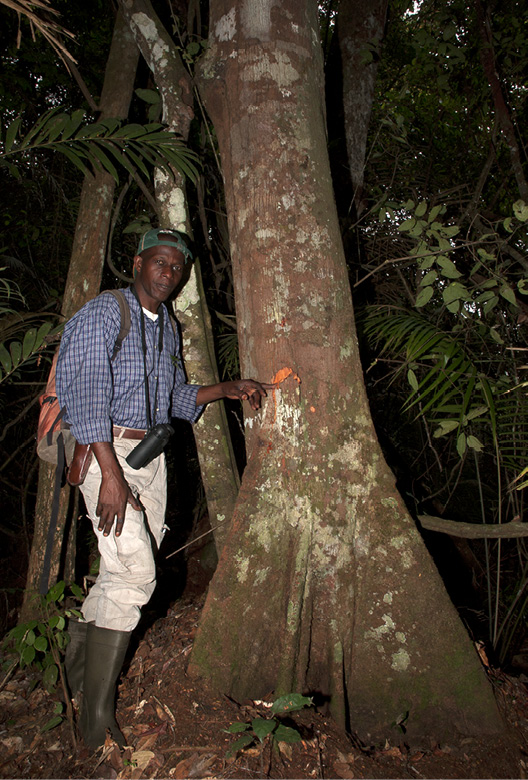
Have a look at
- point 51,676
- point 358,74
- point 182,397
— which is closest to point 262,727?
point 51,676

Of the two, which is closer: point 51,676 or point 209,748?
point 209,748

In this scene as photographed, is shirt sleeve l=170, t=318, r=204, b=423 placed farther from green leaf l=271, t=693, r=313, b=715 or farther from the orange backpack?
green leaf l=271, t=693, r=313, b=715

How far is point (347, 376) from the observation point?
2.07 meters

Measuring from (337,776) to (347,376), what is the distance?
1.43 m

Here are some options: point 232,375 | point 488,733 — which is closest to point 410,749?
point 488,733

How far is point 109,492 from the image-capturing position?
6.54 feet

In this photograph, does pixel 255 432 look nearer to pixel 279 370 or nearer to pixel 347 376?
pixel 279 370

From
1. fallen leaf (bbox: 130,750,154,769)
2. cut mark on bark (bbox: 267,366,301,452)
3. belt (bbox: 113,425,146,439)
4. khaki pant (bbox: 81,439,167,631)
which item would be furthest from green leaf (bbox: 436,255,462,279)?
fallen leaf (bbox: 130,750,154,769)

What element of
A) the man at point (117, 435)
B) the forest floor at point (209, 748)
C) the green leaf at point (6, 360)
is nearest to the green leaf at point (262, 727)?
the forest floor at point (209, 748)

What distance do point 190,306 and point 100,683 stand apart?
1.85 m

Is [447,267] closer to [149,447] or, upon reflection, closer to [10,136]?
[149,447]

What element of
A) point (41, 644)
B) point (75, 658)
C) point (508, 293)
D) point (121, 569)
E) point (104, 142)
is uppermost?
point (104, 142)

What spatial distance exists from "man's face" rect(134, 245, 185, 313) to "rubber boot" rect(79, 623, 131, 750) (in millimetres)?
1500

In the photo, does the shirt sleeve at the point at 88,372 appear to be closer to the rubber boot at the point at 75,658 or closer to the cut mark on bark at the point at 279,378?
the cut mark on bark at the point at 279,378
